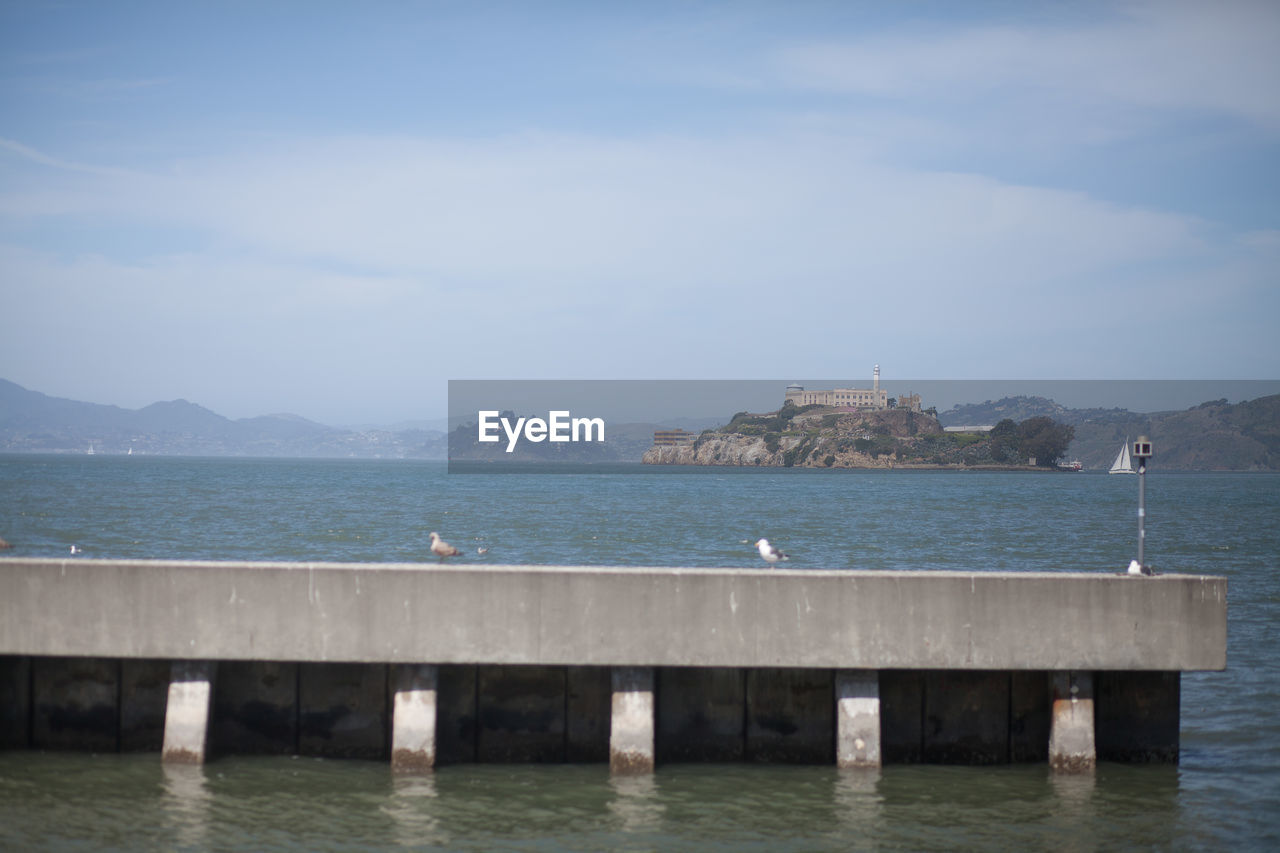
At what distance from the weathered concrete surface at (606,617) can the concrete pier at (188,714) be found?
0.26m

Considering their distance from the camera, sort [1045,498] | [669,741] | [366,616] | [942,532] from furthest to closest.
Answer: [1045,498] < [942,532] < [669,741] < [366,616]

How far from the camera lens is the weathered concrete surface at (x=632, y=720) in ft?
35.1

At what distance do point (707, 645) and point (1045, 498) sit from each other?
101335mm

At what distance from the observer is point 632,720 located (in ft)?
35.3

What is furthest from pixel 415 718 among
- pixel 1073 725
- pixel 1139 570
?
pixel 1139 570

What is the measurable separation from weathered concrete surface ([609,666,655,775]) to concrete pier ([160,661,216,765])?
371cm

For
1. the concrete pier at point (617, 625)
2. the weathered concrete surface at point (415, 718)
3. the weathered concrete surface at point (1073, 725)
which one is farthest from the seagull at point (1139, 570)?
the weathered concrete surface at point (415, 718)

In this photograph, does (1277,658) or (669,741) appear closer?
(669,741)

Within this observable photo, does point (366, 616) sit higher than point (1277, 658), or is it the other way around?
point (366, 616)

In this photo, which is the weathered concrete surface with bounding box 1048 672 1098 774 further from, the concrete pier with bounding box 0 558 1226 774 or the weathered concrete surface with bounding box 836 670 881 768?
the weathered concrete surface with bounding box 836 670 881 768

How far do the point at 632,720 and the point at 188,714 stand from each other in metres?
4.04

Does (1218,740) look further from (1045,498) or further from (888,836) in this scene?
(1045,498)

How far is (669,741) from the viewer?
11227 millimetres

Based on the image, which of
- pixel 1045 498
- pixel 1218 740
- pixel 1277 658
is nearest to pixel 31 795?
pixel 1218 740
